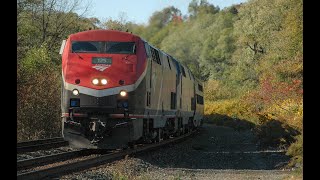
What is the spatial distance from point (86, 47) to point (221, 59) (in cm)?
5097

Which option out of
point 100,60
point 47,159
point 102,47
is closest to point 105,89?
point 100,60

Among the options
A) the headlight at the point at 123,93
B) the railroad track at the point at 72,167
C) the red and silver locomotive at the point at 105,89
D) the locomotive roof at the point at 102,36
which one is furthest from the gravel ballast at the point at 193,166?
the locomotive roof at the point at 102,36

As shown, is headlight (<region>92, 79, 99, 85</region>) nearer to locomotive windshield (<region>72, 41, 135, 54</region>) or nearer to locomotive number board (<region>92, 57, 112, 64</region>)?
locomotive number board (<region>92, 57, 112, 64</region>)

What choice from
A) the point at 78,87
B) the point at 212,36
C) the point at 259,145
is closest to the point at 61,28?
the point at 259,145

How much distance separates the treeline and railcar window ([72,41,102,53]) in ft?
19.3

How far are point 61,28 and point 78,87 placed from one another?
21351 mm

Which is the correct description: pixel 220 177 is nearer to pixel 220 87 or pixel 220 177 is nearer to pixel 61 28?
pixel 61 28

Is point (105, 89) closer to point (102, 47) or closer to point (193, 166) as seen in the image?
point (102, 47)

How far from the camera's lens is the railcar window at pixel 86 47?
44.5 feet

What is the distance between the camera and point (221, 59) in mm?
63469

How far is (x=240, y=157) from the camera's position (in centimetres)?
1541

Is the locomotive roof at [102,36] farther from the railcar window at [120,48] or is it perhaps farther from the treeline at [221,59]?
the treeline at [221,59]

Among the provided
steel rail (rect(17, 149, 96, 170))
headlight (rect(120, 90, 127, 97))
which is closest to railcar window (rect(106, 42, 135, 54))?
headlight (rect(120, 90, 127, 97))

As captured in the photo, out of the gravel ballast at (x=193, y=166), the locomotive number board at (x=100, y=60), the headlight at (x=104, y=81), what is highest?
the locomotive number board at (x=100, y=60)
